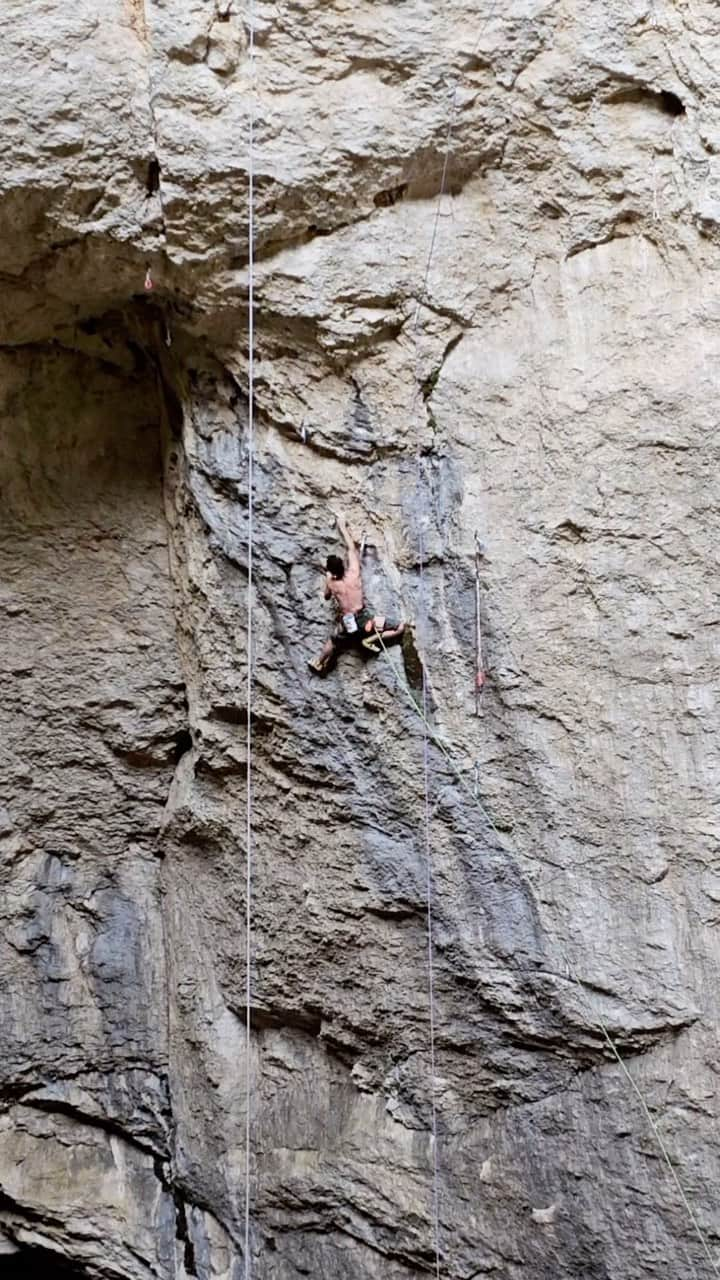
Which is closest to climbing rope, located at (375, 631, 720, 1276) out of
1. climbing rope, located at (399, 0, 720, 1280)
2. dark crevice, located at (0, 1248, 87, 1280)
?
climbing rope, located at (399, 0, 720, 1280)

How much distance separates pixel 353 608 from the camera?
4.48m

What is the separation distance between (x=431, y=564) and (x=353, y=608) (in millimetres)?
299

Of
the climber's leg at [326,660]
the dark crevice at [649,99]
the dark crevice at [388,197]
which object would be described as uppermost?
the dark crevice at [649,99]

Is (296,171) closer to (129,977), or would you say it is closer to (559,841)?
(559,841)

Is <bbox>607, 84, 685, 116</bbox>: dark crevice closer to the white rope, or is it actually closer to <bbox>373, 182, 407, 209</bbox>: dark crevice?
<bbox>373, 182, 407, 209</bbox>: dark crevice

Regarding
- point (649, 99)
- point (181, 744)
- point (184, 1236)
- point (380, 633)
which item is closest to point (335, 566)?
point (380, 633)

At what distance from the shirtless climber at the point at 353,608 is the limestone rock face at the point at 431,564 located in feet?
0.23

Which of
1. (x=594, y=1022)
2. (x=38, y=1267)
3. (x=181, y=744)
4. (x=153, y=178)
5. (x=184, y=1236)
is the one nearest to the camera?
(x=594, y=1022)

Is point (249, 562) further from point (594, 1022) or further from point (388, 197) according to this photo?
point (594, 1022)

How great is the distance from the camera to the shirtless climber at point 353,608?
449 centimetres

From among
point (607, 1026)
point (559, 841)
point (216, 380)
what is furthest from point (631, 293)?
point (607, 1026)

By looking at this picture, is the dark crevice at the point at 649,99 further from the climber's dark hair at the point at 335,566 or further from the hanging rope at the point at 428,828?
the climber's dark hair at the point at 335,566

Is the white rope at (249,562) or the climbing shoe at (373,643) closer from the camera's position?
the white rope at (249,562)

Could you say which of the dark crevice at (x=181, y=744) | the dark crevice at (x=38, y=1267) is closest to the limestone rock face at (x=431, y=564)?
the dark crevice at (x=181, y=744)
